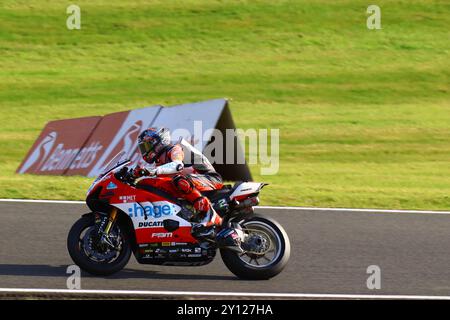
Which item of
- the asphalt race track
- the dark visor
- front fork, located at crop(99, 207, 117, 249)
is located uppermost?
the dark visor

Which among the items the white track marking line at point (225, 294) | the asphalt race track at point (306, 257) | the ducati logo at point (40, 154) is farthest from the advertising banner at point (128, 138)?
the white track marking line at point (225, 294)

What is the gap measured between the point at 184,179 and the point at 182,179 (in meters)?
0.02

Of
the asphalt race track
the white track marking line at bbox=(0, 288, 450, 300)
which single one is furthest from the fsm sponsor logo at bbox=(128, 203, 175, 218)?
the white track marking line at bbox=(0, 288, 450, 300)

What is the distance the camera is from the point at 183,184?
28.0 ft

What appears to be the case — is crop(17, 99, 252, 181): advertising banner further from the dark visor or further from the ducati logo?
the dark visor

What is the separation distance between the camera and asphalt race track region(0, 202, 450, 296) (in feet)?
27.6

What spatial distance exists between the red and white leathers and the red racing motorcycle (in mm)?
77

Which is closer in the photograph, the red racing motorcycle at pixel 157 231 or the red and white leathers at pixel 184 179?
the red and white leathers at pixel 184 179

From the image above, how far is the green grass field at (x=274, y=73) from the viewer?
20.7 metres

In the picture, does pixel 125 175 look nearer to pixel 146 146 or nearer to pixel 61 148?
pixel 146 146

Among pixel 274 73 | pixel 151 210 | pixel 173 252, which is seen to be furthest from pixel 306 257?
pixel 274 73

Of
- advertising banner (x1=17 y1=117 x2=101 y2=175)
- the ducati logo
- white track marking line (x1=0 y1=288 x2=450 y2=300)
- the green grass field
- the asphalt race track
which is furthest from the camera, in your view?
the green grass field

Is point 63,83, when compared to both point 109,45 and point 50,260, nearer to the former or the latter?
point 109,45

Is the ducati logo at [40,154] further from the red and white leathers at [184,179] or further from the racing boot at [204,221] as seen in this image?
the racing boot at [204,221]
